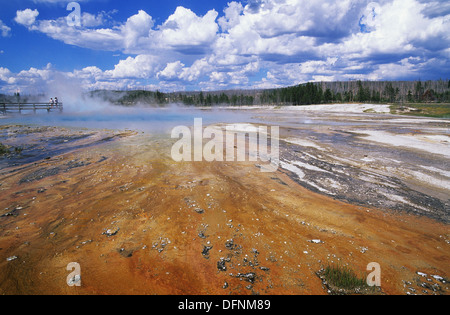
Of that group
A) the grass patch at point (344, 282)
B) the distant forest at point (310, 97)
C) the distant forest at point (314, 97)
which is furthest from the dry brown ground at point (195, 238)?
the distant forest at point (314, 97)

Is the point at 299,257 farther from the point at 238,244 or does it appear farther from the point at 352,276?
the point at 238,244

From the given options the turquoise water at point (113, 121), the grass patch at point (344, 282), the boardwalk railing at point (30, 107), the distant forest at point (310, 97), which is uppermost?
the distant forest at point (310, 97)

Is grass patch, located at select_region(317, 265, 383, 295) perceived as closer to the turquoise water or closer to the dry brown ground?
the dry brown ground

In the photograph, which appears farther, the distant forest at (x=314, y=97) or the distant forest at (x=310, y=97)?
the distant forest at (x=314, y=97)

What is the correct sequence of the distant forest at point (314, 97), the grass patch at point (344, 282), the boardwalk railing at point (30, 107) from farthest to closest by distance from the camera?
the distant forest at point (314, 97) < the boardwalk railing at point (30, 107) < the grass patch at point (344, 282)

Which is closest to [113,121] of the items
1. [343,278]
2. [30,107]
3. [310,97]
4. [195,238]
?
[30,107]

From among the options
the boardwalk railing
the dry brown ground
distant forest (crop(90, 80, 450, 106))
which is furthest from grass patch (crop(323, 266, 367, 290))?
distant forest (crop(90, 80, 450, 106))

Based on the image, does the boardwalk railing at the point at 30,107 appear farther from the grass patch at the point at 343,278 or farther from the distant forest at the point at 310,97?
the grass patch at the point at 343,278
